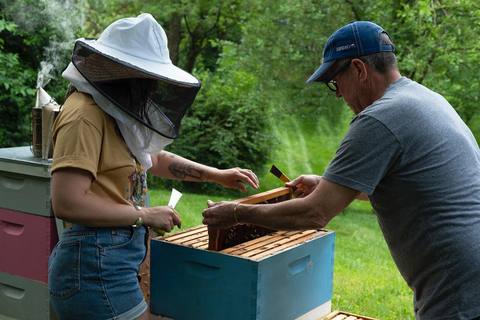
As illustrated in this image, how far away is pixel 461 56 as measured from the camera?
22.5ft

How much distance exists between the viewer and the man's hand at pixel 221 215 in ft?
6.59

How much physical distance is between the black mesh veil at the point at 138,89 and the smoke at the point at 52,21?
4.05 meters

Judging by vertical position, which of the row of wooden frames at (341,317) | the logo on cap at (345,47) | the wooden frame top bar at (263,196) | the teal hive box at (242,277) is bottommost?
the row of wooden frames at (341,317)

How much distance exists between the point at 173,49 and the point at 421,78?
4273 mm

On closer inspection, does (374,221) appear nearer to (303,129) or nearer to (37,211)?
(303,129)

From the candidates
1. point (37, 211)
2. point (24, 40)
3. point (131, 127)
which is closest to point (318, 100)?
point (24, 40)

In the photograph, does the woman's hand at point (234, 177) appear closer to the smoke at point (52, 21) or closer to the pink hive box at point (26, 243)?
the pink hive box at point (26, 243)

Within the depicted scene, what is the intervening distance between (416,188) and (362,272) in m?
3.18

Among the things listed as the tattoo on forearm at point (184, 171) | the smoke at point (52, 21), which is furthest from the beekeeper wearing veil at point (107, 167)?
the smoke at point (52, 21)

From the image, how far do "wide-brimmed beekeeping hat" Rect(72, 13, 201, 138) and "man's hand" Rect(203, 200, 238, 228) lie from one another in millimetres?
303

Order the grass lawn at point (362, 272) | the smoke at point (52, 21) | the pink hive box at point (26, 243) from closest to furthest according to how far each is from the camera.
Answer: the pink hive box at point (26, 243) → the grass lawn at point (362, 272) → the smoke at point (52, 21)

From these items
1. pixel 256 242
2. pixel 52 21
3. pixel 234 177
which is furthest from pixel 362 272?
pixel 52 21

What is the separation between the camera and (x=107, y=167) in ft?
5.67

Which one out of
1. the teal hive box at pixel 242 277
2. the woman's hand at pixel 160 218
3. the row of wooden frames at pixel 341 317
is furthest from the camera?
the row of wooden frames at pixel 341 317
